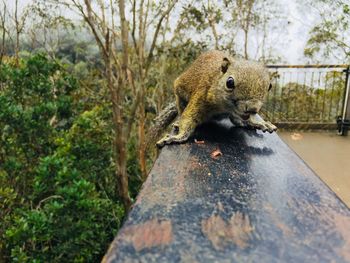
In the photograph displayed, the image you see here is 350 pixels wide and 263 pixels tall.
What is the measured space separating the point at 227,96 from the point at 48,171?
242cm

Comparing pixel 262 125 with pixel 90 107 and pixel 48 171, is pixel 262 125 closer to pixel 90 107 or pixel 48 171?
pixel 48 171

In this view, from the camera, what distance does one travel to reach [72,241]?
3.60m

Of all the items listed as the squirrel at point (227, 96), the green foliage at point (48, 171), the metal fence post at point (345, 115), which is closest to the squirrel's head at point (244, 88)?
the squirrel at point (227, 96)

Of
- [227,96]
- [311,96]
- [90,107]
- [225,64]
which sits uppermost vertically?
[225,64]

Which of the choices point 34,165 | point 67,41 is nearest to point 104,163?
point 34,165

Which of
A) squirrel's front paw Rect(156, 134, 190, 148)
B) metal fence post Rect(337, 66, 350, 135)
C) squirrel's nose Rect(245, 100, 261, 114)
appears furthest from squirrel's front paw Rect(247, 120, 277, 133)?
metal fence post Rect(337, 66, 350, 135)

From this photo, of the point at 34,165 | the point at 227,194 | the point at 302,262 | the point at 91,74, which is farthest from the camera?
the point at 91,74

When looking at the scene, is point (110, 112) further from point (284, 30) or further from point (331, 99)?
point (284, 30)

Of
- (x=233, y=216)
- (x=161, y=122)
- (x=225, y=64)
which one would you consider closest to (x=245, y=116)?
(x=225, y=64)

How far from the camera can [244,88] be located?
154 cm

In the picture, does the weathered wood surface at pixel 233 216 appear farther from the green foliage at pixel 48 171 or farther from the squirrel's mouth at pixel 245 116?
the green foliage at pixel 48 171

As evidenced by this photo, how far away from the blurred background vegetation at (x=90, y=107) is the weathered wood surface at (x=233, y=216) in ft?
7.35

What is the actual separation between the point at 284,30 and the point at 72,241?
7250 mm

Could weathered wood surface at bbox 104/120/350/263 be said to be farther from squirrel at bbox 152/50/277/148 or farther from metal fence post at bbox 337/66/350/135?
metal fence post at bbox 337/66/350/135
